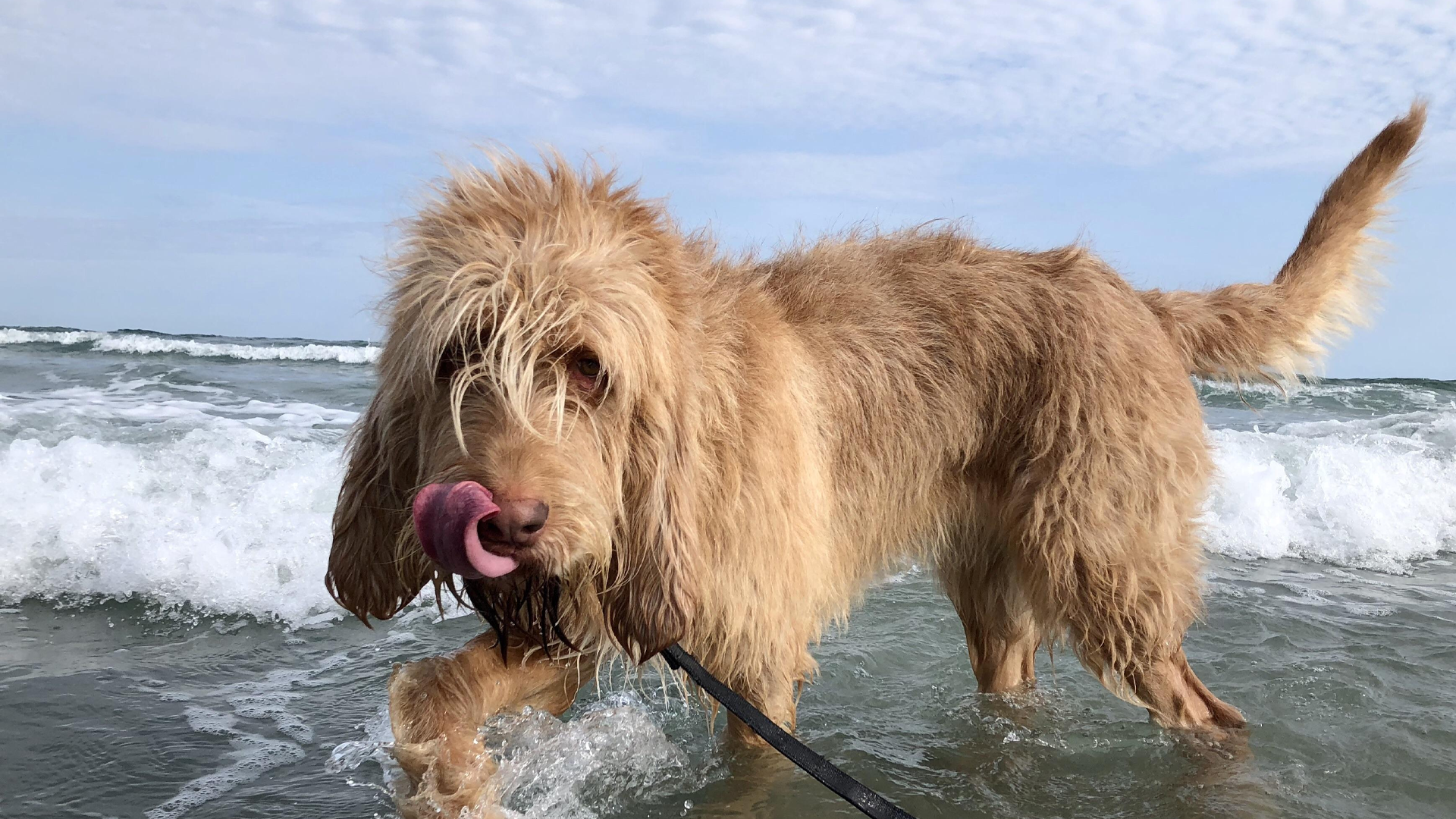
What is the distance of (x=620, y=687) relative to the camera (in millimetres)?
4555

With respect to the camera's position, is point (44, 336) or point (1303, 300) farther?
point (44, 336)

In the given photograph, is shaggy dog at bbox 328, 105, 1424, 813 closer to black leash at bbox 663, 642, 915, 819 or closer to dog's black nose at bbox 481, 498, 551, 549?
dog's black nose at bbox 481, 498, 551, 549

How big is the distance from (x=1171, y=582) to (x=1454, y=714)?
1509 millimetres

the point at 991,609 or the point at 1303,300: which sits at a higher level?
the point at 1303,300

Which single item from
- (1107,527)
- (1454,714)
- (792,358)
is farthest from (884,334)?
(1454,714)

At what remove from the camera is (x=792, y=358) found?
11.0 ft

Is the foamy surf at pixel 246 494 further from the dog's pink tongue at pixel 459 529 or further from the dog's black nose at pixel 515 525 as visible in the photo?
the dog's pink tongue at pixel 459 529

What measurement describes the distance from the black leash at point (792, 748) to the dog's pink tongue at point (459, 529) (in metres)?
0.78

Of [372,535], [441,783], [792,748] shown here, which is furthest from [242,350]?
[792,748]

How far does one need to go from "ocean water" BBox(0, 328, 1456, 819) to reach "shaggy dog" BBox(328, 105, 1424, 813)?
35cm

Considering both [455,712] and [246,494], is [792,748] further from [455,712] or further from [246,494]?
[246,494]

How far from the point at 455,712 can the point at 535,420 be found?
0.92 meters

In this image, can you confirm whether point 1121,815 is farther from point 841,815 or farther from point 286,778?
point 286,778

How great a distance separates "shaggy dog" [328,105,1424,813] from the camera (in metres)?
2.40
